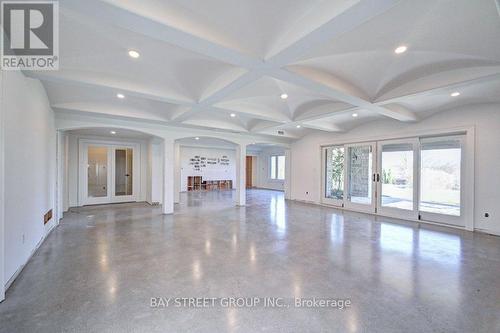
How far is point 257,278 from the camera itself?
110 inches

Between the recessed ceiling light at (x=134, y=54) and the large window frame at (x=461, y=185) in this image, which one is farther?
the large window frame at (x=461, y=185)

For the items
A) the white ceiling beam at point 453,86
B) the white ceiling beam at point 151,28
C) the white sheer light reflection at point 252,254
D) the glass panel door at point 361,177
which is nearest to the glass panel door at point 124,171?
the white sheer light reflection at point 252,254

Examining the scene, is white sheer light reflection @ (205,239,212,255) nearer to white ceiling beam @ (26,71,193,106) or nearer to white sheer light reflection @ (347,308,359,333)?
white sheer light reflection @ (347,308,359,333)

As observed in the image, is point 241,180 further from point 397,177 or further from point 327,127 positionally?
point 397,177

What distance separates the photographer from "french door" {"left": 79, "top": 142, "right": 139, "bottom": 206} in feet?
25.6

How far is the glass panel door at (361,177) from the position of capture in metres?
7.13

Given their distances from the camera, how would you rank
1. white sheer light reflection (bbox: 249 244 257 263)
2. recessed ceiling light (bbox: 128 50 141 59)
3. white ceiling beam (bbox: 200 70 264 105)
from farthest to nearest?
white sheer light reflection (bbox: 249 244 257 263) → white ceiling beam (bbox: 200 70 264 105) → recessed ceiling light (bbox: 128 50 141 59)

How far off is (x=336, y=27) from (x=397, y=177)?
6.03 metres

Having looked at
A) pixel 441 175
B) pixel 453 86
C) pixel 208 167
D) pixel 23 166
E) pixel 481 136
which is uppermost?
pixel 453 86

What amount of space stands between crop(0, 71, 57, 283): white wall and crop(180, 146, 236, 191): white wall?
8.03m

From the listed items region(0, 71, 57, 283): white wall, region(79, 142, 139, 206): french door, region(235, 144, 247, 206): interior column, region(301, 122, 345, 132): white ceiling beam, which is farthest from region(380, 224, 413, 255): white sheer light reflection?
region(79, 142, 139, 206): french door

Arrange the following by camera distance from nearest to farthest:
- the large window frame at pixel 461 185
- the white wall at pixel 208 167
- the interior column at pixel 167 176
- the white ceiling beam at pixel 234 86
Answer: the white ceiling beam at pixel 234 86
the large window frame at pixel 461 185
the interior column at pixel 167 176
the white wall at pixel 208 167

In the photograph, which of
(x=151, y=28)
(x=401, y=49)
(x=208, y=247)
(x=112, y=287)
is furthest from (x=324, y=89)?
(x=112, y=287)

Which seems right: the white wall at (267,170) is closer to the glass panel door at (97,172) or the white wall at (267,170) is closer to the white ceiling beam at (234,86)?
the glass panel door at (97,172)
